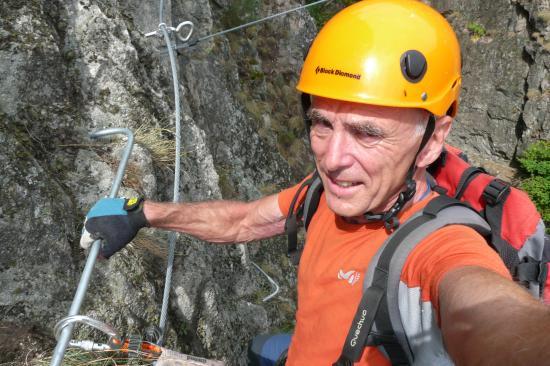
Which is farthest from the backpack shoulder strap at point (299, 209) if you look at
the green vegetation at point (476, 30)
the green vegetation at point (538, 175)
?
the green vegetation at point (476, 30)

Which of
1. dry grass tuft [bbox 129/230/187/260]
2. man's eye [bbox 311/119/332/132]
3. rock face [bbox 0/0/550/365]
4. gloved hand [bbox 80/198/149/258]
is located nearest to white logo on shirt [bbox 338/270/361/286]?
man's eye [bbox 311/119/332/132]

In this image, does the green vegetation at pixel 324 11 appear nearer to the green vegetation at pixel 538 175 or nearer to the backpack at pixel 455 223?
the green vegetation at pixel 538 175

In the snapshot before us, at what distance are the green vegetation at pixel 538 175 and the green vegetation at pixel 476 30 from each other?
4.13 metres

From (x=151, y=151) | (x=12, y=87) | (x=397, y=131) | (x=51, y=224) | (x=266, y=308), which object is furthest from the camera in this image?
(x=266, y=308)

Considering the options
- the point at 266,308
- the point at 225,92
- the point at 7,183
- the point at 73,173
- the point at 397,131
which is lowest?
the point at 266,308

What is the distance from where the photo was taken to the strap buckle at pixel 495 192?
209 cm

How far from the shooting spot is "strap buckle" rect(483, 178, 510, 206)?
2.09 m

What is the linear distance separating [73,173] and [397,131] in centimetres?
234

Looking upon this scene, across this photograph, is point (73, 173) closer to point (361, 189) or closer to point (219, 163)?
point (361, 189)

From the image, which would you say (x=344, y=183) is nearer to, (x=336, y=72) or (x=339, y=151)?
(x=339, y=151)

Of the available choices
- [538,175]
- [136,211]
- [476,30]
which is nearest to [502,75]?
[476,30]

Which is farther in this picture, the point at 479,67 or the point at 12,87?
the point at 479,67

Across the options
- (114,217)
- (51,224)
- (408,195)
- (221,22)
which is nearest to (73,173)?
(51,224)

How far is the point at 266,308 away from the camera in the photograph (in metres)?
5.20
